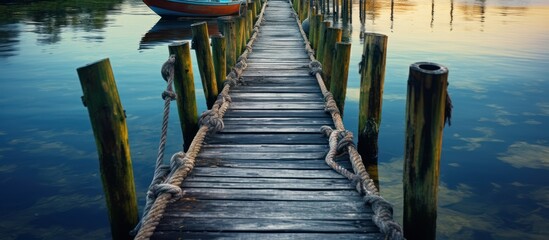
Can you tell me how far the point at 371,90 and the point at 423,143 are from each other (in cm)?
276

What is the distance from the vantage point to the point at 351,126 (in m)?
9.80

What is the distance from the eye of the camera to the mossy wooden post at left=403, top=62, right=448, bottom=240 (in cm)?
300

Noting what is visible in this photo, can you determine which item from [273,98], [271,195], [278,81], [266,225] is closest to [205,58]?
[273,98]

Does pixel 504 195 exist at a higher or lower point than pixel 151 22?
lower

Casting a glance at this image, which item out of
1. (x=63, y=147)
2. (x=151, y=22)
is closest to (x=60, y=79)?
(x=63, y=147)

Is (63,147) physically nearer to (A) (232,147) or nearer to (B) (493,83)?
(A) (232,147)

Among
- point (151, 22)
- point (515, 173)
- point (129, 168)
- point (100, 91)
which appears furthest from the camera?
point (151, 22)

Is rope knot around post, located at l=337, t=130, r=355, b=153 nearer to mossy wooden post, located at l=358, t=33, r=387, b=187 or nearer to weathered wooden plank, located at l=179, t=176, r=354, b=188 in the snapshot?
weathered wooden plank, located at l=179, t=176, r=354, b=188

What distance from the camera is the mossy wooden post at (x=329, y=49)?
325 inches

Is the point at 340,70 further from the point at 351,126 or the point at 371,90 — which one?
the point at 351,126

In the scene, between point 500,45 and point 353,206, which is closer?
point 353,206

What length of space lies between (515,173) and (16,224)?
24.3 ft

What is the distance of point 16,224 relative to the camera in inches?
219

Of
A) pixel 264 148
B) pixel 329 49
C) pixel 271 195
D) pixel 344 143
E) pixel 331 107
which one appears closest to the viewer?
pixel 271 195
